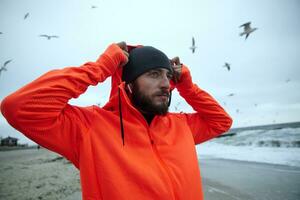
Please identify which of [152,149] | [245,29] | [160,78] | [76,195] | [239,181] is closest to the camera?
[152,149]

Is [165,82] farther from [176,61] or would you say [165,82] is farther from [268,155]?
[268,155]

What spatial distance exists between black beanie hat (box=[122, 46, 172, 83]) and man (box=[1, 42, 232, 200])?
11mm

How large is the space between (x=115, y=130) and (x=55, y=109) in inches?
19.6

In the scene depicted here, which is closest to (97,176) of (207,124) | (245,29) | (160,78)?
(160,78)

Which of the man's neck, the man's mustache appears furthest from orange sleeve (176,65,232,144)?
the man's neck

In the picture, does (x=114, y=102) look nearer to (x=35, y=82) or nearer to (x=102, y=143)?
(x=102, y=143)

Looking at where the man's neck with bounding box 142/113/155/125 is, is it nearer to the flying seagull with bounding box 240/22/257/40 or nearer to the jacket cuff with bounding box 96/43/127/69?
the jacket cuff with bounding box 96/43/127/69

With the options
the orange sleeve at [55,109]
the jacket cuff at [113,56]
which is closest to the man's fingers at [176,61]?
the jacket cuff at [113,56]

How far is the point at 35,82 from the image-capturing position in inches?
70.0

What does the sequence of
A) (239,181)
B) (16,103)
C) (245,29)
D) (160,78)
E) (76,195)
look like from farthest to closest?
(245,29), (239,181), (76,195), (160,78), (16,103)

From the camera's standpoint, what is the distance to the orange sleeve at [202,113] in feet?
8.78

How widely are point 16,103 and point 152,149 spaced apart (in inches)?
42.7

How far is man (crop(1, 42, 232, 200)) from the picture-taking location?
5.58 ft

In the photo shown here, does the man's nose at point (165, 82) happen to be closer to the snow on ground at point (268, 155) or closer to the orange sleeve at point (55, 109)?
the orange sleeve at point (55, 109)
